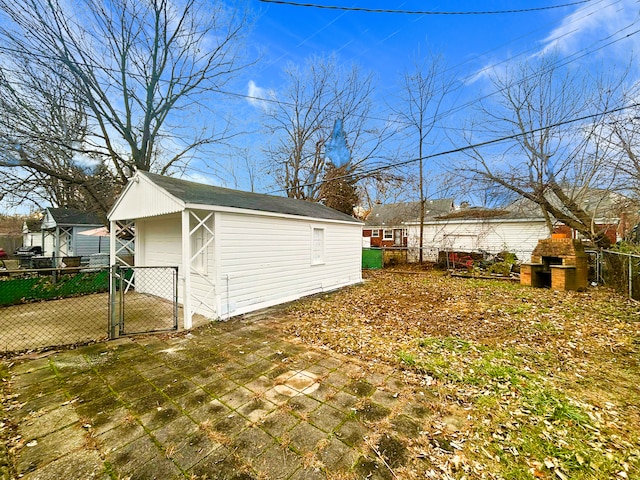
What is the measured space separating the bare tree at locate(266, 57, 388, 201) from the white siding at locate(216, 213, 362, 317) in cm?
727

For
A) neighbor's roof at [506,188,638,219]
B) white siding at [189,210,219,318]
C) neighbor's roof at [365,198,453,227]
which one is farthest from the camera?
neighbor's roof at [365,198,453,227]

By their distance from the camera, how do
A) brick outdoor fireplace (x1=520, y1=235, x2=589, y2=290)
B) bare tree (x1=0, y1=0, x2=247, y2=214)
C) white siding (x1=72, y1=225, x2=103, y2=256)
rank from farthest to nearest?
white siding (x1=72, y1=225, x2=103, y2=256)
brick outdoor fireplace (x1=520, y1=235, x2=589, y2=290)
bare tree (x1=0, y1=0, x2=247, y2=214)

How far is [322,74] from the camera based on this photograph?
1540 centimetres

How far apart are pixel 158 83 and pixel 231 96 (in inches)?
112

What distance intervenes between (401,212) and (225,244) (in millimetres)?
21431

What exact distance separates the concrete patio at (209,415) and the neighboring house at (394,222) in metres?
19.9

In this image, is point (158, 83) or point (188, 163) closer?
point (158, 83)

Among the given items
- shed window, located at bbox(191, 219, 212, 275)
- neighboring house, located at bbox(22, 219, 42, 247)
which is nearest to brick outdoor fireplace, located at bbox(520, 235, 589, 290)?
shed window, located at bbox(191, 219, 212, 275)

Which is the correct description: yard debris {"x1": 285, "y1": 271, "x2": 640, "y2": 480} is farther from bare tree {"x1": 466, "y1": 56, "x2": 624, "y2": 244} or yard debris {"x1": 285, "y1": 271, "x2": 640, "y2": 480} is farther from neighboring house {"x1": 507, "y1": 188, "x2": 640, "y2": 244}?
bare tree {"x1": 466, "y1": 56, "x2": 624, "y2": 244}

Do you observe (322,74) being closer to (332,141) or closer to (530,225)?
Result: (332,141)

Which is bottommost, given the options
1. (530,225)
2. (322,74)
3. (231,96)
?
(530,225)

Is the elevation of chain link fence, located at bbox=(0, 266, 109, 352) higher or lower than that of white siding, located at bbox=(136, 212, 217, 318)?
lower

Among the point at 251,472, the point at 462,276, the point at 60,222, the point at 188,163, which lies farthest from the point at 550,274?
the point at 60,222

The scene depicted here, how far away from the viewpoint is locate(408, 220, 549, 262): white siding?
52.3 feet
